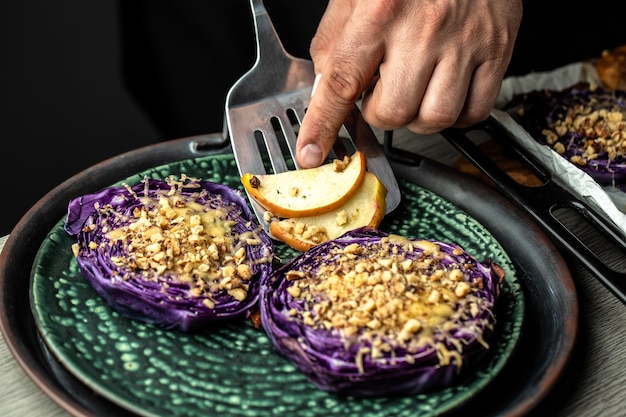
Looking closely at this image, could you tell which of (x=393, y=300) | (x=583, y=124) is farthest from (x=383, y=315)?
(x=583, y=124)

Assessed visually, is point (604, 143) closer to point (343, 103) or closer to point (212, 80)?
point (343, 103)

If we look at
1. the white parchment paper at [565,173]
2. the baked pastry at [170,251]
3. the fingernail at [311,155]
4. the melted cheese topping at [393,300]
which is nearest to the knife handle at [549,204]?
the white parchment paper at [565,173]

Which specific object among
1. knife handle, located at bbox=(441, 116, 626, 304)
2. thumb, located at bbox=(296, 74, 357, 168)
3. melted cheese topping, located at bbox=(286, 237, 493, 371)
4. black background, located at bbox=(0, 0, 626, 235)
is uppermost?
thumb, located at bbox=(296, 74, 357, 168)

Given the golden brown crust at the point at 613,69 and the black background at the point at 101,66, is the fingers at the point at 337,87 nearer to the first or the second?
the golden brown crust at the point at 613,69

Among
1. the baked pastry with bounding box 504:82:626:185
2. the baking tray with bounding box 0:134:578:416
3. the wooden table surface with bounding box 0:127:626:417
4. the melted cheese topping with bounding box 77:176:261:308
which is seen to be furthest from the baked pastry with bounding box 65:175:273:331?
the baked pastry with bounding box 504:82:626:185

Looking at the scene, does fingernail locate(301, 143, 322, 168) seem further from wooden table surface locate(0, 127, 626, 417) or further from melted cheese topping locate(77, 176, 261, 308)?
wooden table surface locate(0, 127, 626, 417)

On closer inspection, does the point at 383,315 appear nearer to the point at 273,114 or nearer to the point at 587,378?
the point at 587,378

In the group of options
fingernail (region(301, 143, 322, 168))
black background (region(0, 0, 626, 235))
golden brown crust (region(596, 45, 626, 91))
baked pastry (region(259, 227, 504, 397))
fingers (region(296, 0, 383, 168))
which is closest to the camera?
baked pastry (region(259, 227, 504, 397))

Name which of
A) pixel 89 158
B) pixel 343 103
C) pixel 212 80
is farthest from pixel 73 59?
pixel 343 103
